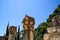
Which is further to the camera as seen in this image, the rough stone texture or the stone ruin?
the rough stone texture

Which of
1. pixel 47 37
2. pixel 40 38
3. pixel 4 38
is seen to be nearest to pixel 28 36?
pixel 47 37

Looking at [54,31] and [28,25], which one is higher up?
[28,25]

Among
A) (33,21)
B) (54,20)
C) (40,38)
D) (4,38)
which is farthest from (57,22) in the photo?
(40,38)

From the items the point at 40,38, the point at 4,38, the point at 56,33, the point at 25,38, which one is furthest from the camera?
the point at 40,38

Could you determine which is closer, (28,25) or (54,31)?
(54,31)

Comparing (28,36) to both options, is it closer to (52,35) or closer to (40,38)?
(52,35)

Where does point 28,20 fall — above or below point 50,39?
above

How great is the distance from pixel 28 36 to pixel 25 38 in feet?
0.80

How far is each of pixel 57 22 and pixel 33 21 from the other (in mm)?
2274

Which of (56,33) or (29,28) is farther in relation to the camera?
(29,28)

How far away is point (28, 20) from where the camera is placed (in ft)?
31.2

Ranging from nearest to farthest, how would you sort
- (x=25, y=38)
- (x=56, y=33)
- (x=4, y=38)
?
(x=56, y=33), (x=25, y=38), (x=4, y=38)

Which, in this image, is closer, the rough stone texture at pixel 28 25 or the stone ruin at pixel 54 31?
the stone ruin at pixel 54 31

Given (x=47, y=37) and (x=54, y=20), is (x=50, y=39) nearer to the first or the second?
(x=47, y=37)
